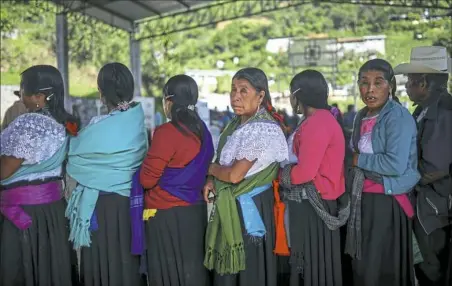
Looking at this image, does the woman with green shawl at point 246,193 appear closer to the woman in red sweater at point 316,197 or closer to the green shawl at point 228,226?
the green shawl at point 228,226

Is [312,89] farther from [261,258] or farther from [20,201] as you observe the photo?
[20,201]

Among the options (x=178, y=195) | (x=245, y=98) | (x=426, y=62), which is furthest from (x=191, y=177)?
(x=426, y=62)

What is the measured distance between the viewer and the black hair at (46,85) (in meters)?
3.04

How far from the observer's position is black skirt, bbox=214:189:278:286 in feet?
9.89

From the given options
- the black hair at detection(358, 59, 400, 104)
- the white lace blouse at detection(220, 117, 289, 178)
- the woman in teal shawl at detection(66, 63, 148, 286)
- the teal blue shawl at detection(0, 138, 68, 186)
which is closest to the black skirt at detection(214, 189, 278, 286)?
the white lace blouse at detection(220, 117, 289, 178)

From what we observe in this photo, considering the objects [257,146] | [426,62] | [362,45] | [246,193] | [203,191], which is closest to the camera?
[257,146]

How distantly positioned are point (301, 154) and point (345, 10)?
133 feet

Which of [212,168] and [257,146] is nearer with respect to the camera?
[257,146]

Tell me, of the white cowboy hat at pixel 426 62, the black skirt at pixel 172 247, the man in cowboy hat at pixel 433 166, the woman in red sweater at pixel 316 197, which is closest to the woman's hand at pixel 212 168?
the black skirt at pixel 172 247

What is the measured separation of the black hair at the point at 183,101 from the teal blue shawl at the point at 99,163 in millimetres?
237

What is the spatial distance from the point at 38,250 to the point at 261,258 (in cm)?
128

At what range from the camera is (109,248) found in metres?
3.08

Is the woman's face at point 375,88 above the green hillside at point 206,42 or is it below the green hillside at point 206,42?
below

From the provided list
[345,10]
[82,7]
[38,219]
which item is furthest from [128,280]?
[345,10]
